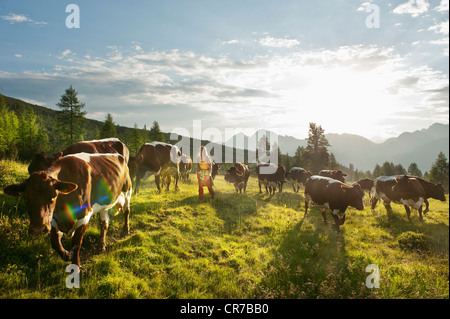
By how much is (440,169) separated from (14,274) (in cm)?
8592

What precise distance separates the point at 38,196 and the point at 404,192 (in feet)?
60.5

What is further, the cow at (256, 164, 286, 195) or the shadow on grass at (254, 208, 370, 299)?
the cow at (256, 164, 286, 195)

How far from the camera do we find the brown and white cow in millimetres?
13883

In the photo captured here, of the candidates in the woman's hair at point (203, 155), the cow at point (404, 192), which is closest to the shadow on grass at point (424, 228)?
the cow at point (404, 192)

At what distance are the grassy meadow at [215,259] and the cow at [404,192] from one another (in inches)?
131

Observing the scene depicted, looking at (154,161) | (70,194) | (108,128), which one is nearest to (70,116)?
(108,128)

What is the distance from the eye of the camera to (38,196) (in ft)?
13.2

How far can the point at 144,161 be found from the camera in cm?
1341

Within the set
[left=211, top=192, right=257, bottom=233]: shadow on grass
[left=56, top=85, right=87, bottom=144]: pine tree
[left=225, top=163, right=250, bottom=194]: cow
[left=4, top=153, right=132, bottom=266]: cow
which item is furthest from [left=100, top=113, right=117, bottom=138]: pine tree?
[left=4, top=153, right=132, bottom=266]: cow

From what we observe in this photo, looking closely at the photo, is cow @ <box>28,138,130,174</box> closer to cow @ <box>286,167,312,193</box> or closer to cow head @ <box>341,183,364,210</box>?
cow head @ <box>341,183,364,210</box>

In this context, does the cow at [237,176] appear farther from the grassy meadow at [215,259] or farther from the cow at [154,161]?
the grassy meadow at [215,259]

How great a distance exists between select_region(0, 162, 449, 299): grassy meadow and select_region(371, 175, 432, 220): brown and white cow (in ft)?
11.0
